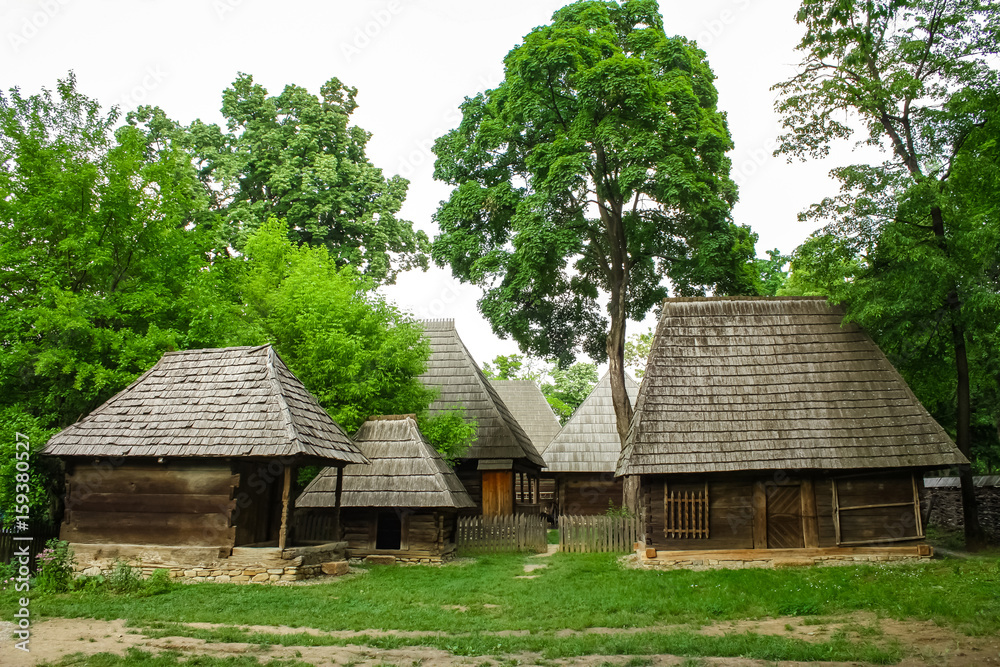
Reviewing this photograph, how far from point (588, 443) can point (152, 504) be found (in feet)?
52.7

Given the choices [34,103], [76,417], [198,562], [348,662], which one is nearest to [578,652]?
[348,662]

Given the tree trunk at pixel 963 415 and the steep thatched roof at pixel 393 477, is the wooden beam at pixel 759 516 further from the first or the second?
the steep thatched roof at pixel 393 477

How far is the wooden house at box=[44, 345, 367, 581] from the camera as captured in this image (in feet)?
41.1

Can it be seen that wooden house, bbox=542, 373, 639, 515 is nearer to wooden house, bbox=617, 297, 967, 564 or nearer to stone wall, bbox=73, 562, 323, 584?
wooden house, bbox=617, 297, 967, 564

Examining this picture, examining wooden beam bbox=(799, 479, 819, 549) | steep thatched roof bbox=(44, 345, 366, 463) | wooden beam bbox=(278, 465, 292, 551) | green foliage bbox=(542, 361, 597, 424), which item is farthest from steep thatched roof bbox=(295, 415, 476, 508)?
green foliage bbox=(542, 361, 597, 424)

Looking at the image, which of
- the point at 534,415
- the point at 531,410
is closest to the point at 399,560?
the point at 534,415

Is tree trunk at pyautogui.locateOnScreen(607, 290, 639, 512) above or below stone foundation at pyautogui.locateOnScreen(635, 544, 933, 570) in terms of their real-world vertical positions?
above

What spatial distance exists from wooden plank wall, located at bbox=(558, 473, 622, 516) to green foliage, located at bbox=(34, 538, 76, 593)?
55.2 feet

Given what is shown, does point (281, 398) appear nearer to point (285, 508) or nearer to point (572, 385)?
point (285, 508)

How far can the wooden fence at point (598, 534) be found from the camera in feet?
59.1

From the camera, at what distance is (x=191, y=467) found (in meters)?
13.0

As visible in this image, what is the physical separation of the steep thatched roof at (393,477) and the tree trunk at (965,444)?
465 inches

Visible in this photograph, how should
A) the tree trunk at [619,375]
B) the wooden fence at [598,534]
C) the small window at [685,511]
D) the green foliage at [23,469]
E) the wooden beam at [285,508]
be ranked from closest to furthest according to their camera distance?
the wooden beam at [285,508]
the green foliage at [23,469]
the small window at [685,511]
the wooden fence at [598,534]
the tree trunk at [619,375]

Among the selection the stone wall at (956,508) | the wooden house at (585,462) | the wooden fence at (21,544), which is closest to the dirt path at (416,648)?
the wooden fence at (21,544)
